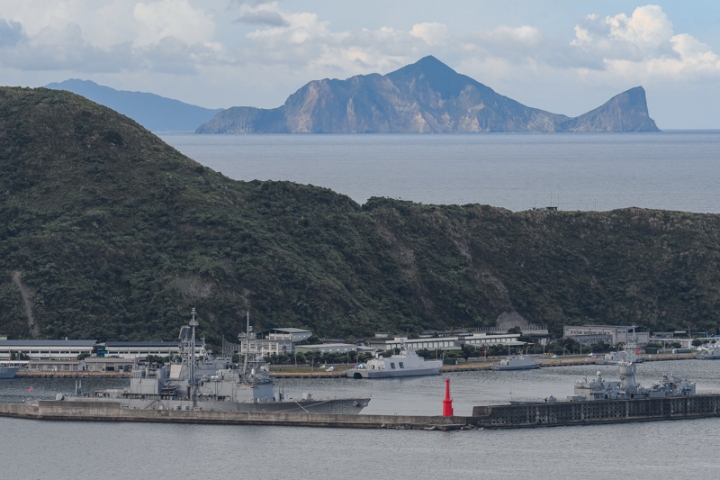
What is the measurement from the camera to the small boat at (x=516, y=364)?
11744 centimetres

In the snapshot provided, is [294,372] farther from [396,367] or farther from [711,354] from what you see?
[711,354]

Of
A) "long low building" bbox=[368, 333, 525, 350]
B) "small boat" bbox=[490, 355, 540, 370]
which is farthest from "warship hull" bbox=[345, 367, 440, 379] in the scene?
"long low building" bbox=[368, 333, 525, 350]

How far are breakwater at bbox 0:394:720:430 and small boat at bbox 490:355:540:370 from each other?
28.5 m

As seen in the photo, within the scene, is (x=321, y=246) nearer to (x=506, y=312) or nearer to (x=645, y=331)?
(x=506, y=312)

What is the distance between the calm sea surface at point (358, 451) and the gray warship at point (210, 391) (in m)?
2.62

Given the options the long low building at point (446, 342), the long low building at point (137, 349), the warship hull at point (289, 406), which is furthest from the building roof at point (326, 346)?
the warship hull at point (289, 406)

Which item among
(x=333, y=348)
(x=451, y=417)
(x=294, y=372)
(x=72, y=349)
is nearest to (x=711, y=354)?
(x=333, y=348)

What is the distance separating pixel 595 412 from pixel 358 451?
1704 centimetres

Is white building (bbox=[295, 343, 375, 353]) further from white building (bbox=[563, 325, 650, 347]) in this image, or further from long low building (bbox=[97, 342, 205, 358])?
white building (bbox=[563, 325, 650, 347])

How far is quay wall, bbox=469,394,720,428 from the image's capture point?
84875 millimetres

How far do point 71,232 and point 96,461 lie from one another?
207 ft

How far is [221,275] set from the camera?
132 m

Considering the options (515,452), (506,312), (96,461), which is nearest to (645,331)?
(506,312)

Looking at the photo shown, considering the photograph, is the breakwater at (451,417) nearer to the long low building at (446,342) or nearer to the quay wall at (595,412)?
the quay wall at (595,412)
